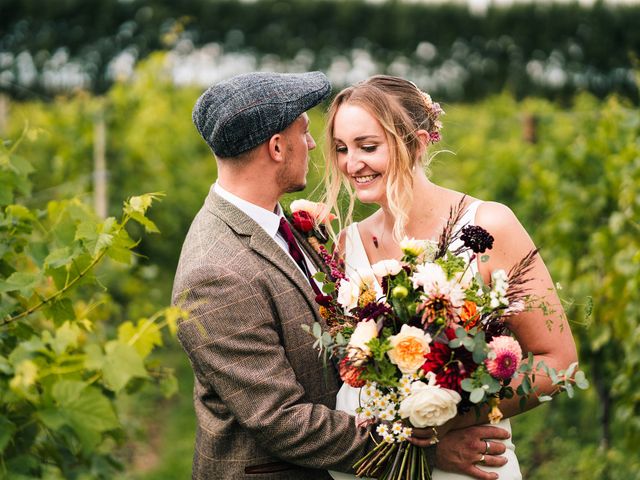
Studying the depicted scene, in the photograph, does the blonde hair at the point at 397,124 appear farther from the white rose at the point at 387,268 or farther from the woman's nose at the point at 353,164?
the white rose at the point at 387,268

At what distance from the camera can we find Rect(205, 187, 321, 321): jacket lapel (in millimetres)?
2547

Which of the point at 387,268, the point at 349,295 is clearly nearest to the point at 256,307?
the point at 349,295

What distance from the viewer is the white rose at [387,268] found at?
7.34 ft

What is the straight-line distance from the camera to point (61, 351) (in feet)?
5.20

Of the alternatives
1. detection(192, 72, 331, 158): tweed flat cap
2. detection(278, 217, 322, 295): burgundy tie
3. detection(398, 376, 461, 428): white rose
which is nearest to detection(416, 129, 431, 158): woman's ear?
detection(192, 72, 331, 158): tweed flat cap

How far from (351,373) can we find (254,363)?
1.04ft

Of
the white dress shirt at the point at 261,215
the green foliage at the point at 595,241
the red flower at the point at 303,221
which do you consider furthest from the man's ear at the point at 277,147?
the green foliage at the point at 595,241

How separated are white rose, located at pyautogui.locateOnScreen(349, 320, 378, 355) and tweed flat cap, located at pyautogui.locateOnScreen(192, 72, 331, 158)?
2.62 feet

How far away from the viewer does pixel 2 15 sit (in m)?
29.8

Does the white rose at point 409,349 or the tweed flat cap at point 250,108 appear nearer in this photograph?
the white rose at point 409,349

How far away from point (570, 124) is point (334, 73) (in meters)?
27.9

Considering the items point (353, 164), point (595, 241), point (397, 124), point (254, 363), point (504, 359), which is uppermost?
point (397, 124)

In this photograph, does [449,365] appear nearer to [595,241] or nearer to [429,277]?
[429,277]

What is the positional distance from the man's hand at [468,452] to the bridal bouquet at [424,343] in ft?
0.36
